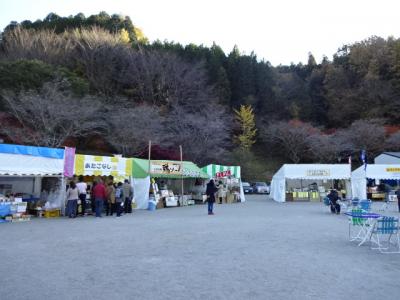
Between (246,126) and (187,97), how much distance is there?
39.9ft

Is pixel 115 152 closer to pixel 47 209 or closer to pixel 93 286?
pixel 47 209

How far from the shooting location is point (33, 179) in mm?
17031

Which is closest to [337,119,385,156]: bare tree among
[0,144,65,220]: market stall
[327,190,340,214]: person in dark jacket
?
[327,190,340,214]: person in dark jacket

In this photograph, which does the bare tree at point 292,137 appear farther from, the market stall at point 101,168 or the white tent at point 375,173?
the market stall at point 101,168

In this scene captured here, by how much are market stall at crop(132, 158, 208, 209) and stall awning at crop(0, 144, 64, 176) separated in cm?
464

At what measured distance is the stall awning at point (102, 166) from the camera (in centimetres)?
1569

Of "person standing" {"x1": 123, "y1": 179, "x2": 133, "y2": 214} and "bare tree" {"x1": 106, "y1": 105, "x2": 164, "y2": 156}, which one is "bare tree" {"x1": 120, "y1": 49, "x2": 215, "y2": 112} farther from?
"person standing" {"x1": 123, "y1": 179, "x2": 133, "y2": 214}

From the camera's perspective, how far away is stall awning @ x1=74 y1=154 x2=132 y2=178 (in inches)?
618

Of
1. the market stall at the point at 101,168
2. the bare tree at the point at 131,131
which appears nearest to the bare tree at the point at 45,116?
the bare tree at the point at 131,131

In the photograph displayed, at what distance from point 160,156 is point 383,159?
2156 centimetres

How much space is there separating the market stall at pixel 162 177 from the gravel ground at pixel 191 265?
8.98 metres

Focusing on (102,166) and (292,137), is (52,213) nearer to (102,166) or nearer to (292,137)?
(102,166)

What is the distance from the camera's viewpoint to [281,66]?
67.1 meters

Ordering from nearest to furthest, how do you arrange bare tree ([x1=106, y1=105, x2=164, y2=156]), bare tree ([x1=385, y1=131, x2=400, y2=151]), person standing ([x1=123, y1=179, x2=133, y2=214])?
1. person standing ([x1=123, y1=179, x2=133, y2=214])
2. bare tree ([x1=106, y1=105, x2=164, y2=156])
3. bare tree ([x1=385, y1=131, x2=400, y2=151])
